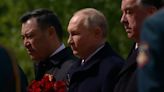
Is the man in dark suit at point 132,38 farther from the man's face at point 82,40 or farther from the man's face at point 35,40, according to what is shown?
the man's face at point 35,40

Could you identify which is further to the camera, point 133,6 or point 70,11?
point 70,11

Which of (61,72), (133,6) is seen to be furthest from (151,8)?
(61,72)

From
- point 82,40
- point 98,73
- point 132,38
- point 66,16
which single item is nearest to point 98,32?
point 82,40

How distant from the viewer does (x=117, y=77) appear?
6.29 meters

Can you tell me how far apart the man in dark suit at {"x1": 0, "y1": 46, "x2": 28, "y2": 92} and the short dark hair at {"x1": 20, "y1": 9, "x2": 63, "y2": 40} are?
250cm

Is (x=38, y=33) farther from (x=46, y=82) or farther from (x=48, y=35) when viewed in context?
(x=46, y=82)

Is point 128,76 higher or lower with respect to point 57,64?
higher

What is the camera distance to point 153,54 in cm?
414

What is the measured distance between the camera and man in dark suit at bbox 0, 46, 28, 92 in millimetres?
4992

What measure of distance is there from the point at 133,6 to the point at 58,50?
1586mm

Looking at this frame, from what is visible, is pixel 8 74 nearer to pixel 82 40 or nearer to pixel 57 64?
pixel 82 40

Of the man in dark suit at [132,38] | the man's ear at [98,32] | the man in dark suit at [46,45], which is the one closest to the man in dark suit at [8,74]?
the man in dark suit at [132,38]

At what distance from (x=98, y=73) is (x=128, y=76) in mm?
572

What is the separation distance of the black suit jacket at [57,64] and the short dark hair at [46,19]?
0.25 meters
